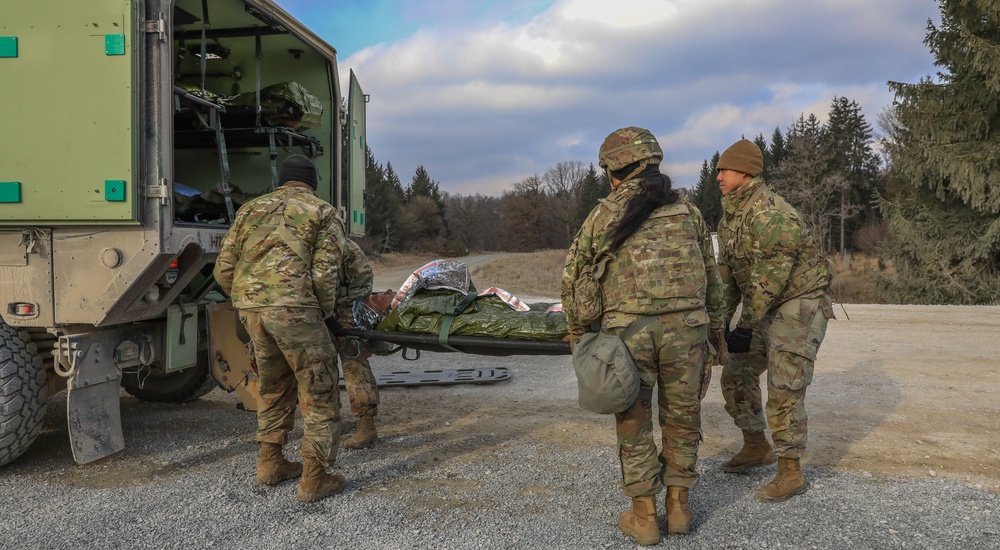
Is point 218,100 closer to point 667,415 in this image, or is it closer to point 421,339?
point 421,339

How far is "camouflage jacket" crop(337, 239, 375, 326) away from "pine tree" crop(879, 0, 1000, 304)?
15.8 m

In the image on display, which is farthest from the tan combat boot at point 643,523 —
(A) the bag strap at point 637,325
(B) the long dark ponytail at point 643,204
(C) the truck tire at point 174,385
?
(C) the truck tire at point 174,385

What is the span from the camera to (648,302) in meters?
3.02

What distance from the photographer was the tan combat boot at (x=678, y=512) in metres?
3.12

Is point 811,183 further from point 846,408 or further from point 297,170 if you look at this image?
point 297,170

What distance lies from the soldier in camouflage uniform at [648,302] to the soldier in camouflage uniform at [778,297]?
1.80 ft

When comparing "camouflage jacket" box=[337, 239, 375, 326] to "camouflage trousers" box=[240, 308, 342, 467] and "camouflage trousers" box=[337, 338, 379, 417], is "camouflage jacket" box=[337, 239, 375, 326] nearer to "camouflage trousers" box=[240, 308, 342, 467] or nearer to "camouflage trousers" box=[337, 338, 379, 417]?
"camouflage trousers" box=[240, 308, 342, 467]

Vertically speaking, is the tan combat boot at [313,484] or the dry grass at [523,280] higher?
the dry grass at [523,280]

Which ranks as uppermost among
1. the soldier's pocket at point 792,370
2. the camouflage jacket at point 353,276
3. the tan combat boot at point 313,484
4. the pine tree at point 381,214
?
the pine tree at point 381,214

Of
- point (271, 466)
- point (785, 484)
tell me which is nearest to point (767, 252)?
point (785, 484)

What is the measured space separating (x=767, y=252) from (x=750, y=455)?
4.06 ft

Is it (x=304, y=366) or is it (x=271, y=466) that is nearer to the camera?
(x=304, y=366)

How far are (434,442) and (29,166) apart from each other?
2.87 metres

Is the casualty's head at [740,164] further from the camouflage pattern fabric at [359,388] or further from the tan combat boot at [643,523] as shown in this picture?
the camouflage pattern fabric at [359,388]
